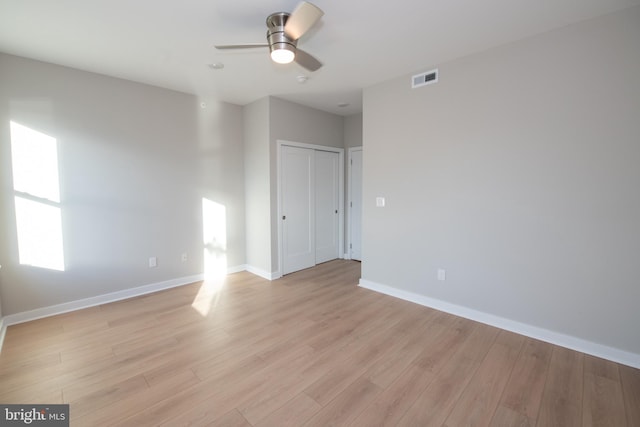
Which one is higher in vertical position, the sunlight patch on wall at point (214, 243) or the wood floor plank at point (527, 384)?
the sunlight patch on wall at point (214, 243)

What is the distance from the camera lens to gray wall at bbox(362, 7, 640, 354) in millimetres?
2234

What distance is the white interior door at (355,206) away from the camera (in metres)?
5.29

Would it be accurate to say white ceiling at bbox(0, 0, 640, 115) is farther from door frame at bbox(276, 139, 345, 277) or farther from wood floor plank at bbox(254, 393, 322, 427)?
wood floor plank at bbox(254, 393, 322, 427)

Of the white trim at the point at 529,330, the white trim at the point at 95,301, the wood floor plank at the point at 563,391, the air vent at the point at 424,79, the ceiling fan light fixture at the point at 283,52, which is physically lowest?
the wood floor plank at the point at 563,391

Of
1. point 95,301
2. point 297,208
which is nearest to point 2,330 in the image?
point 95,301

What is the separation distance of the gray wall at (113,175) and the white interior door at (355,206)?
7.37 ft

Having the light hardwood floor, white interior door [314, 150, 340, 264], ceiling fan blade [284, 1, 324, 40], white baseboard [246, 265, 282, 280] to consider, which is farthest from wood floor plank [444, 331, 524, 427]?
white interior door [314, 150, 340, 264]

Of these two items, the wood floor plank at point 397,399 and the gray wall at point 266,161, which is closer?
the wood floor plank at point 397,399

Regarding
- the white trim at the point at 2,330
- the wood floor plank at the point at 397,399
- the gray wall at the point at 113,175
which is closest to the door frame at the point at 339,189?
the gray wall at the point at 113,175

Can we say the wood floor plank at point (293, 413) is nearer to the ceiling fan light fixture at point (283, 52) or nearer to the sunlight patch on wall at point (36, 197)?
the ceiling fan light fixture at point (283, 52)

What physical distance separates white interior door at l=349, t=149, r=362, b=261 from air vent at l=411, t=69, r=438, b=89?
6.53ft

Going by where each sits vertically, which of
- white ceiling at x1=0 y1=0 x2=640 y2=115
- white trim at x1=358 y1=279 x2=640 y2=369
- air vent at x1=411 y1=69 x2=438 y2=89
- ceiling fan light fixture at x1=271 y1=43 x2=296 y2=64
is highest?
white ceiling at x1=0 y1=0 x2=640 y2=115

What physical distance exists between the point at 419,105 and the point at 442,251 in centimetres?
169

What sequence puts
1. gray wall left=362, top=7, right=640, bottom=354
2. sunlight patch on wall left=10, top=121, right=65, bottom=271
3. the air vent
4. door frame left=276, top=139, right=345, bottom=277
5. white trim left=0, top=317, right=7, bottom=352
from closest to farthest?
gray wall left=362, top=7, right=640, bottom=354 → white trim left=0, top=317, right=7, bottom=352 → sunlight patch on wall left=10, top=121, right=65, bottom=271 → the air vent → door frame left=276, top=139, right=345, bottom=277
